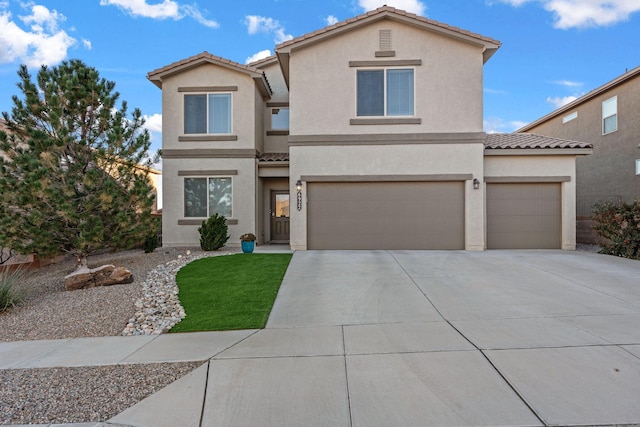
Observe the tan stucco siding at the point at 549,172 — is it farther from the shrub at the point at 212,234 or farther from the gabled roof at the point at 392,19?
the shrub at the point at 212,234

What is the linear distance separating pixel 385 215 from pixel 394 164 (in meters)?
1.73

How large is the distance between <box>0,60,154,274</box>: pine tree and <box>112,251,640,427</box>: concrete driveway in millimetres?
5016

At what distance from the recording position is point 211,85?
46.5 feet

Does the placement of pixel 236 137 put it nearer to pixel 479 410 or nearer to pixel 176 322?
pixel 176 322

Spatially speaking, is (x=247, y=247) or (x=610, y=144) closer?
(x=247, y=247)

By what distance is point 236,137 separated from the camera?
1412cm

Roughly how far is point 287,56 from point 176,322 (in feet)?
32.6

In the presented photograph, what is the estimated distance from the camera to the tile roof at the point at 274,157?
14297 millimetres

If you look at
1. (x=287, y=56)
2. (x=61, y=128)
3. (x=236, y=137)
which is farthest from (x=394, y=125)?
(x=61, y=128)

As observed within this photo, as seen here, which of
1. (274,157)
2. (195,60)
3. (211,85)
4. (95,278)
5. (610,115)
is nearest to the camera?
(95,278)

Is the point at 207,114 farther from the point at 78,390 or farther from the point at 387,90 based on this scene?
the point at 78,390

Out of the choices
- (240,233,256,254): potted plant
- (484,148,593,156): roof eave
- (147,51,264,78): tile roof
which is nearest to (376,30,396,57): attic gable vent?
(147,51,264,78): tile roof

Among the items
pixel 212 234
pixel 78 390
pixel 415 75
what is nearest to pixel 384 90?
pixel 415 75

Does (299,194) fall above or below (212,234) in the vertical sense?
above
